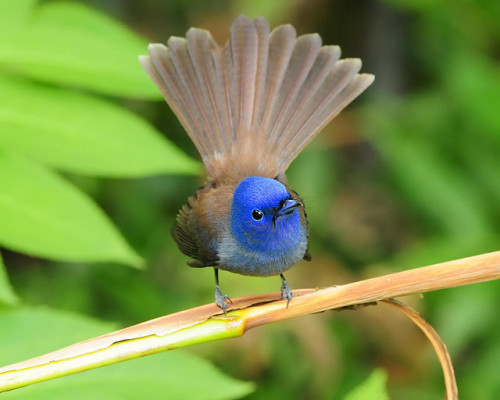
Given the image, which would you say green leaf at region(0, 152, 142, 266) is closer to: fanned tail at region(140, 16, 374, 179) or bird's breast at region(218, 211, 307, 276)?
bird's breast at region(218, 211, 307, 276)

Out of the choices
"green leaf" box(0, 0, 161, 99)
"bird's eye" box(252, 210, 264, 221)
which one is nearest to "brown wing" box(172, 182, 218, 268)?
"bird's eye" box(252, 210, 264, 221)

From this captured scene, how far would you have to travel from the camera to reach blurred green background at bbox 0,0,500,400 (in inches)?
79.6

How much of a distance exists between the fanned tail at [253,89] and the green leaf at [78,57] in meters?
0.69

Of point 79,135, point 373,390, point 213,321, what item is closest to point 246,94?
point 79,135

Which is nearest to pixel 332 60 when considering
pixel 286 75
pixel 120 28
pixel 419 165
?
pixel 286 75

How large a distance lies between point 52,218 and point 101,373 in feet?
1.57

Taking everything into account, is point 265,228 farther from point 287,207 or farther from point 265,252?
point 287,207

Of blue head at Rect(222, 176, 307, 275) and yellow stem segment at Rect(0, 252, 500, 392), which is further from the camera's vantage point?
blue head at Rect(222, 176, 307, 275)

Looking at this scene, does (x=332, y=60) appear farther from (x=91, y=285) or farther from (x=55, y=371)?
(x=55, y=371)

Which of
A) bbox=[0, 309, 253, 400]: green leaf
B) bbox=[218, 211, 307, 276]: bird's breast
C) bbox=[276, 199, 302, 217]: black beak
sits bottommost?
bbox=[0, 309, 253, 400]: green leaf

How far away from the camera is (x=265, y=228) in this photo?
109 inches

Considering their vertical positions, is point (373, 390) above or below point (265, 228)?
below

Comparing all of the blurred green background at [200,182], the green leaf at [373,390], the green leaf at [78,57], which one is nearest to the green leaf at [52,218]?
the blurred green background at [200,182]

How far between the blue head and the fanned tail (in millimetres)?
470
